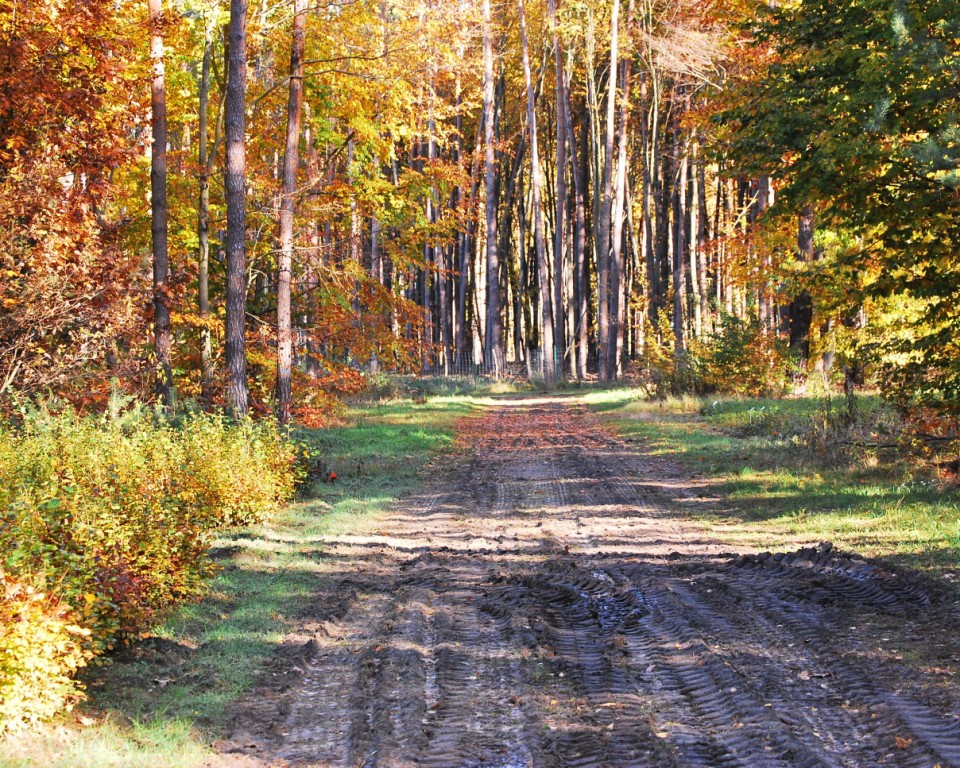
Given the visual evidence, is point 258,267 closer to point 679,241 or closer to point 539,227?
point 539,227

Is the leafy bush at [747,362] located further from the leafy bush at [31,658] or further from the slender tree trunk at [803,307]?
the leafy bush at [31,658]

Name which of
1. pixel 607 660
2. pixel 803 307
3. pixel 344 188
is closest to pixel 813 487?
pixel 607 660

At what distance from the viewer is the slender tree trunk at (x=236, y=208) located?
46.7 ft

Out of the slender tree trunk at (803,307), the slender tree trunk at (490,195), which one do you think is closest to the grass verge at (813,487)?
the slender tree trunk at (803,307)

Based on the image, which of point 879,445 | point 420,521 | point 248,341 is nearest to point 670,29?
point 248,341

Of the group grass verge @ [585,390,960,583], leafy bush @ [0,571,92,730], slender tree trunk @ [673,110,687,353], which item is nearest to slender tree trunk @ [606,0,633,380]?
slender tree trunk @ [673,110,687,353]

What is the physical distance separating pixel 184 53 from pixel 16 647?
18.7m

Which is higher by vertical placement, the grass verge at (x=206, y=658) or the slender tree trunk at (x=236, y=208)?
the slender tree trunk at (x=236, y=208)

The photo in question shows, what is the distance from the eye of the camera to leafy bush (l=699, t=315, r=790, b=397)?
78.9 ft

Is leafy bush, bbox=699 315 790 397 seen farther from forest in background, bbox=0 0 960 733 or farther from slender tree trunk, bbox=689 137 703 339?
slender tree trunk, bbox=689 137 703 339

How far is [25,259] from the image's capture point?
40.0 ft

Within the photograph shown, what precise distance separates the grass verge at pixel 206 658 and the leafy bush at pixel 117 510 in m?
0.26

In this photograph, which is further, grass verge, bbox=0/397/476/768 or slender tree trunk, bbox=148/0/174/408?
slender tree trunk, bbox=148/0/174/408

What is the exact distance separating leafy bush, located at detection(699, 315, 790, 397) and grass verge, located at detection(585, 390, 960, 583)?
11.0 feet
